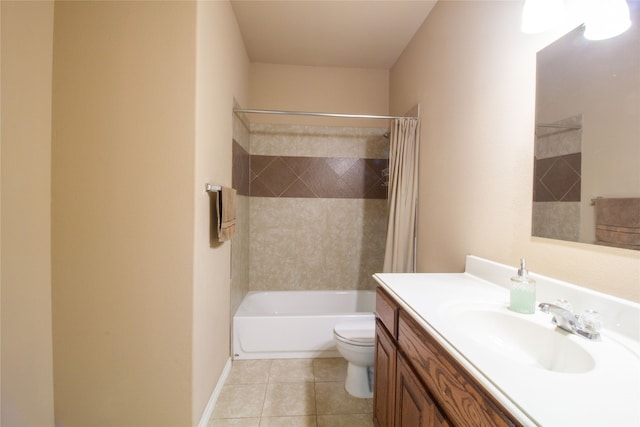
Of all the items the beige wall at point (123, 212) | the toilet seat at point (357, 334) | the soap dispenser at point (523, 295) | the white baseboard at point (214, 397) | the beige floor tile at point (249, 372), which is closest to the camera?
the soap dispenser at point (523, 295)

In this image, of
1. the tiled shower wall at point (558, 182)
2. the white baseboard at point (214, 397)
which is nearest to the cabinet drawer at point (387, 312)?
the tiled shower wall at point (558, 182)

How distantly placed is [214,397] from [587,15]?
2.47 metres

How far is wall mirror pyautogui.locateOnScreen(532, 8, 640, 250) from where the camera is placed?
732 mm

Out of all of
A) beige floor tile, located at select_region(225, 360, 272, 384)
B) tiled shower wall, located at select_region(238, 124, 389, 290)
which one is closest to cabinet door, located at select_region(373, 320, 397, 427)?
beige floor tile, located at select_region(225, 360, 272, 384)

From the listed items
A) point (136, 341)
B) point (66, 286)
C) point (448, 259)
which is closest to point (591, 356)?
point (448, 259)

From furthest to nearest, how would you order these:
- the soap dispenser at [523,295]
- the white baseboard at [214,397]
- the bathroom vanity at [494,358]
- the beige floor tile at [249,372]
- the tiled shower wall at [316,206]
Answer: the tiled shower wall at [316,206] < the beige floor tile at [249,372] < the white baseboard at [214,397] < the soap dispenser at [523,295] < the bathroom vanity at [494,358]

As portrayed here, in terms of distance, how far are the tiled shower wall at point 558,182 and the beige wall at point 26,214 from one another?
211 cm

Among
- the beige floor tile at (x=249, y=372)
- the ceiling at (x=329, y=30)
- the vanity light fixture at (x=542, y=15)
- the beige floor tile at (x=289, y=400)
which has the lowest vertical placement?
the beige floor tile at (x=249, y=372)

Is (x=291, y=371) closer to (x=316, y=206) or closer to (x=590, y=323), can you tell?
(x=316, y=206)

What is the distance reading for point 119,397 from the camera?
1290 millimetres

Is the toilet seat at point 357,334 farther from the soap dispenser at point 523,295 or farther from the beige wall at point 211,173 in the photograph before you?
the soap dispenser at point 523,295

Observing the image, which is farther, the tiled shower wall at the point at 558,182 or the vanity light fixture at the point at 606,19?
the tiled shower wall at the point at 558,182

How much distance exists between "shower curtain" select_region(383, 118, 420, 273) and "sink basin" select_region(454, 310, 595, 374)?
1098 millimetres

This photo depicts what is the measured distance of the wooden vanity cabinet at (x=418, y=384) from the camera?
22.4 inches
